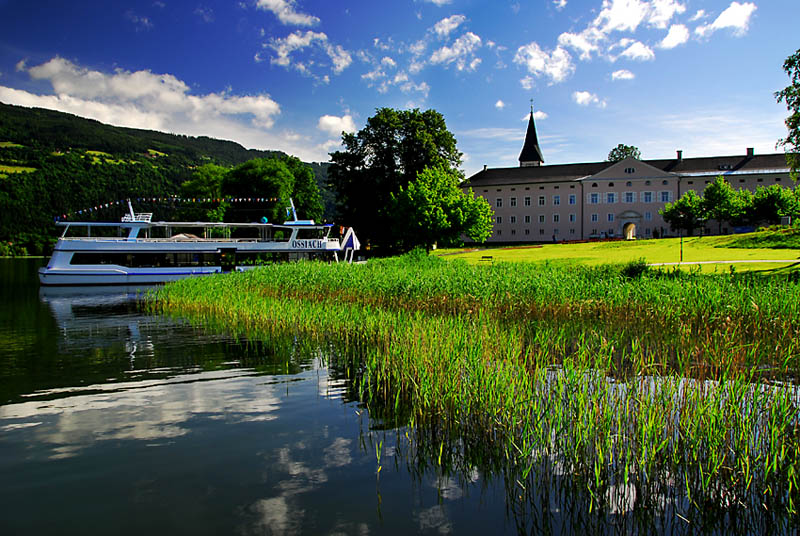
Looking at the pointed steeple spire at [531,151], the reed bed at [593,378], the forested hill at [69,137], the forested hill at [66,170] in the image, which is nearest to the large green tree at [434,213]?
the reed bed at [593,378]

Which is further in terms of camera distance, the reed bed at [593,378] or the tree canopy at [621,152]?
the tree canopy at [621,152]

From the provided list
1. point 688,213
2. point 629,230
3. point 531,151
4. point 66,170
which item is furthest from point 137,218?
point 66,170

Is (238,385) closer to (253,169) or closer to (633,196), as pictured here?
(253,169)

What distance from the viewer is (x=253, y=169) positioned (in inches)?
2534

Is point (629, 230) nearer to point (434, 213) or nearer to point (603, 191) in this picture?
point (603, 191)

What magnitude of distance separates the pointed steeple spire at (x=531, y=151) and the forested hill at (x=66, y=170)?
47354mm

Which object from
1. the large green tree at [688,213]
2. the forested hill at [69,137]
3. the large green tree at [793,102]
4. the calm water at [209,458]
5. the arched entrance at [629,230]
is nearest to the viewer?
the calm water at [209,458]

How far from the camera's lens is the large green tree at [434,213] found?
4694 cm

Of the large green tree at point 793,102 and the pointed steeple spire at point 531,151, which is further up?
the pointed steeple spire at point 531,151

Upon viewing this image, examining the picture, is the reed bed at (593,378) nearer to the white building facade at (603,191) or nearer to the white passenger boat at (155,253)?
the white passenger boat at (155,253)

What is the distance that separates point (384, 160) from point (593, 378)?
180 ft

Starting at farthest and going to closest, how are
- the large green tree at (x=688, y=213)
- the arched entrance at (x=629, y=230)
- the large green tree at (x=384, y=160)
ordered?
the arched entrance at (x=629, y=230)
the large green tree at (x=688, y=213)
the large green tree at (x=384, y=160)

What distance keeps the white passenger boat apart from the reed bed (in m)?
19.6

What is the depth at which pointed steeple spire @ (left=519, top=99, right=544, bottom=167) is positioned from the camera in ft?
332
